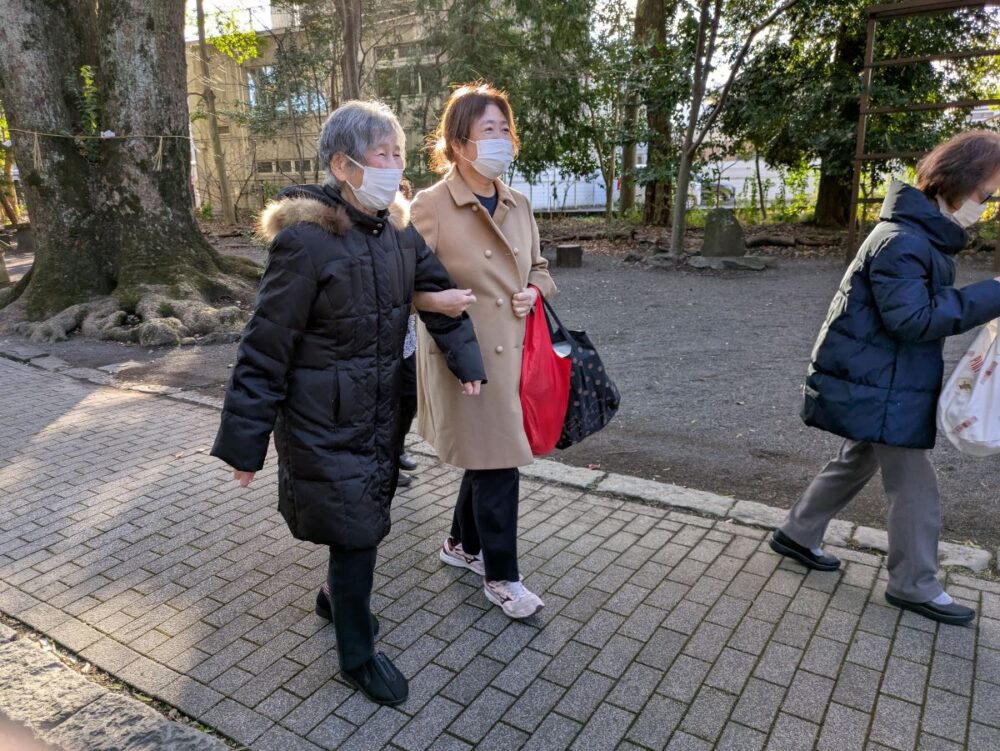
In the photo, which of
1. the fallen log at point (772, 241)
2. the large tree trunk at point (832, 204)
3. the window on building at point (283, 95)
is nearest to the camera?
the fallen log at point (772, 241)

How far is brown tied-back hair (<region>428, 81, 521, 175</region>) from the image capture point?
2.87 meters

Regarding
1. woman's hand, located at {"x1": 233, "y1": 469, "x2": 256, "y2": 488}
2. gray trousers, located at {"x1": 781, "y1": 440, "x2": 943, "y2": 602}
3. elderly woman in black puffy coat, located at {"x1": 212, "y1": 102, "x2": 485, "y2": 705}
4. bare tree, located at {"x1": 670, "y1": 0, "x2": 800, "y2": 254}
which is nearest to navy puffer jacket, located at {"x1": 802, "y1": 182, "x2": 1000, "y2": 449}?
gray trousers, located at {"x1": 781, "y1": 440, "x2": 943, "y2": 602}

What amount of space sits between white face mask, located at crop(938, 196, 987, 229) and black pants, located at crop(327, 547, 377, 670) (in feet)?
8.00

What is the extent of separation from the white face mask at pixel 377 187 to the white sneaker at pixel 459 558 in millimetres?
1718

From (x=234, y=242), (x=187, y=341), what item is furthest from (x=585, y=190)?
(x=187, y=341)

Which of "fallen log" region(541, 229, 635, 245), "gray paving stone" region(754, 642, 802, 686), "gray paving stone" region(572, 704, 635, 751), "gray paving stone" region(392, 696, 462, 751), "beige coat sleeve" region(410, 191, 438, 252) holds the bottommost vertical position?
"gray paving stone" region(392, 696, 462, 751)

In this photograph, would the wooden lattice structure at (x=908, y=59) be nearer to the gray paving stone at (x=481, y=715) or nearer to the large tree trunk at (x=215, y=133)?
the gray paving stone at (x=481, y=715)

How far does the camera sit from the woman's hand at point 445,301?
106 inches

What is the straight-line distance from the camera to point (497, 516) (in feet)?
9.74

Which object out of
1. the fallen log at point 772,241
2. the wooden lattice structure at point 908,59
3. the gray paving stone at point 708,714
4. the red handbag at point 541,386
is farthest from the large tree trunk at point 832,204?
the gray paving stone at point 708,714

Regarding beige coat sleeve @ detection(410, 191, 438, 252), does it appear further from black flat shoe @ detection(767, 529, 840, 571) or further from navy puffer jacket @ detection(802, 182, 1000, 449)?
black flat shoe @ detection(767, 529, 840, 571)

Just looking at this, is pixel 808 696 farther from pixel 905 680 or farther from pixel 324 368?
pixel 324 368

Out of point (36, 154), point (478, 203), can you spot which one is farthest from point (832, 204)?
point (478, 203)

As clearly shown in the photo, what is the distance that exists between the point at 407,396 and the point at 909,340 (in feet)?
6.18
